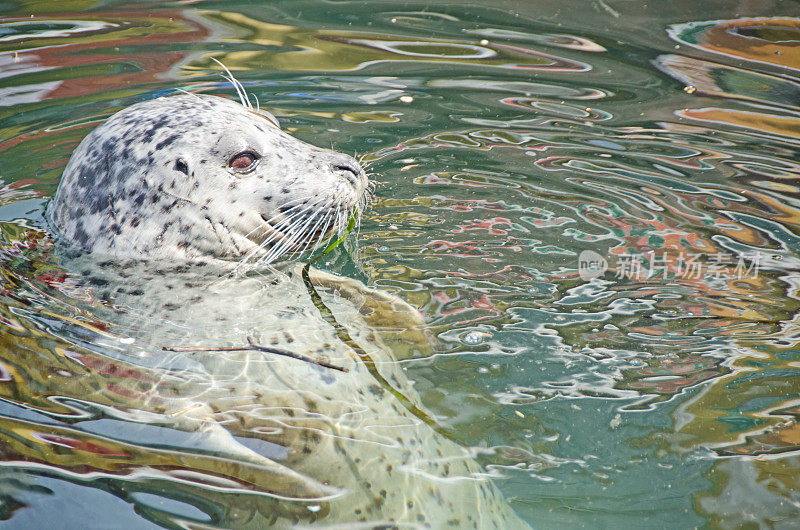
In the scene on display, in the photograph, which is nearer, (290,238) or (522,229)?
(290,238)

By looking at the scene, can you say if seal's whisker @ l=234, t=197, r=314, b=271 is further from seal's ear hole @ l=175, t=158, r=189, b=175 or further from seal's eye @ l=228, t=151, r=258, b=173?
seal's ear hole @ l=175, t=158, r=189, b=175

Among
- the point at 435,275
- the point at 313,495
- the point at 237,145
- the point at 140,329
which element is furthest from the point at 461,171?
the point at 313,495

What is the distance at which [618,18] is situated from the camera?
5.84 metres

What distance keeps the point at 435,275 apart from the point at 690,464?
1.43m

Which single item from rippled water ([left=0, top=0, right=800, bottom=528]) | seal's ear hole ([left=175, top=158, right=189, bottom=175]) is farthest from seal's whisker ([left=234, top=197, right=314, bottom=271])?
rippled water ([left=0, top=0, right=800, bottom=528])

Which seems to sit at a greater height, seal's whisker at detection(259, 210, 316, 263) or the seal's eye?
the seal's eye

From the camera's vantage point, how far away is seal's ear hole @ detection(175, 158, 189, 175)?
2.95 meters

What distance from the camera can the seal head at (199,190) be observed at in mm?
2959

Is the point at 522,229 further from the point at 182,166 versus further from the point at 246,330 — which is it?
the point at 182,166

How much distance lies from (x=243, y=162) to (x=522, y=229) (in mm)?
1551

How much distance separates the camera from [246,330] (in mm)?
2752

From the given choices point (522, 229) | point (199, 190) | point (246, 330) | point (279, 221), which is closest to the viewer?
point (246, 330)

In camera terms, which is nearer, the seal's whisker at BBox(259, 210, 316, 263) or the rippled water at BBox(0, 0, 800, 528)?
the rippled water at BBox(0, 0, 800, 528)

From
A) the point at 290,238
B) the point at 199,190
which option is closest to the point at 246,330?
the point at 290,238
